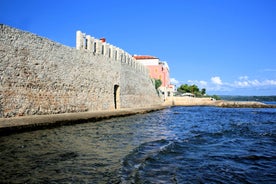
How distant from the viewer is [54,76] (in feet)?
40.8

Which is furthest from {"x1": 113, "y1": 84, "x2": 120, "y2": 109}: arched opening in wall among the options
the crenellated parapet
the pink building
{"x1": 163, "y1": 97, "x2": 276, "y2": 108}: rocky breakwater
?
the pink building

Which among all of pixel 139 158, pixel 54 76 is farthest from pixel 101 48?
pixel 139 158

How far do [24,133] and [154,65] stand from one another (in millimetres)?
38460

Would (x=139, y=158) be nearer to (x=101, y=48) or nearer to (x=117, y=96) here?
(x=101, y=48)

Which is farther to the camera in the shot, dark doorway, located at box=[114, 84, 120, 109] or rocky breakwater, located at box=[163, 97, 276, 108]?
rocky breakwater, located at box=[163, 97, 276, 108]

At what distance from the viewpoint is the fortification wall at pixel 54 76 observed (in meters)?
9.80

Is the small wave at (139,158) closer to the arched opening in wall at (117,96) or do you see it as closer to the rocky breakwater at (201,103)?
the arched opening in wall at (117,96)

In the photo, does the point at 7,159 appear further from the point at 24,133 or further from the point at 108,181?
the point at 24,133

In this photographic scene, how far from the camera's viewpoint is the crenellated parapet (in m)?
15.1

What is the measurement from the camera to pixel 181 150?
22.0 ft

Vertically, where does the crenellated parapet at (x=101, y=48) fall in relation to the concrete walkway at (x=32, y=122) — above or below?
above

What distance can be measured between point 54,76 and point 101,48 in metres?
5.91

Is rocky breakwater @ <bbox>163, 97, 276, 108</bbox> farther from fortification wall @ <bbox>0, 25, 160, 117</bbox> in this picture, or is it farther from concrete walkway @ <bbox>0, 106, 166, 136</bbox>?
concrete walkway @ <bbox>0, 106, 166, 136</bbox>

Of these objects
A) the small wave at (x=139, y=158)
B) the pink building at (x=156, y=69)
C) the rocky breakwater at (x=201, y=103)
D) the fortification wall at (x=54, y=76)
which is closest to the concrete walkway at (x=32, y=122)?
the fortification wall at (x=54, y=76)
